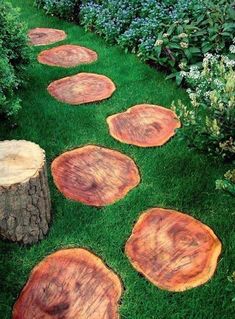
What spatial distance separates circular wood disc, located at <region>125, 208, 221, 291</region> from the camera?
3344mm

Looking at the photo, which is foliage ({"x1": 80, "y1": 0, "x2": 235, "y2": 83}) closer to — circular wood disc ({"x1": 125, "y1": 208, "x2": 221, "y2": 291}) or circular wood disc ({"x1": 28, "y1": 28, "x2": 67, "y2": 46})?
circular wood disc ({"x1": 28, "y1": 28, "x2": 67, "y2": 46})

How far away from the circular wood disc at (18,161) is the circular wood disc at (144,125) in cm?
136

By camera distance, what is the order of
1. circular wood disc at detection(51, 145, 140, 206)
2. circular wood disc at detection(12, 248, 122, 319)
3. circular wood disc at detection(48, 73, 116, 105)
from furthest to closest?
circular wood disc at detection(48, 73, 116, 105) < circular wood disc at detection(51, 145, 140, 206) < circular wood disc at detection(12, 248, 122, 319)

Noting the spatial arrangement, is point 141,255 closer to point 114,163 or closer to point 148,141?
point 114,163

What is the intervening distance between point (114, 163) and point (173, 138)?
2.35ft

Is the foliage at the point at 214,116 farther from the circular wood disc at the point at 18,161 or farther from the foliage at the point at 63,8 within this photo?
the foliage at the point at 63,8

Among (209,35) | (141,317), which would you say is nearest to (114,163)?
(141,317)

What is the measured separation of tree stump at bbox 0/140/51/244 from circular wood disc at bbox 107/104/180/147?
55.1 inches

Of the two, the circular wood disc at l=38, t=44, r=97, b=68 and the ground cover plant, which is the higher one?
the ground cover plant

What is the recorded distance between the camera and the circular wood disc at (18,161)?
3287 mm

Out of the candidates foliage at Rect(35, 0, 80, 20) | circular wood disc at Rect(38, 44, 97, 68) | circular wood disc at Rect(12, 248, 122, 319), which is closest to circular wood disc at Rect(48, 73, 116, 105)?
circular wood disc at Rect(38, 44, 97, 68)

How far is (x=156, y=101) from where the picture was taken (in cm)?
541

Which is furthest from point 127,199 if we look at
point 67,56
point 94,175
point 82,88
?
point 67,56

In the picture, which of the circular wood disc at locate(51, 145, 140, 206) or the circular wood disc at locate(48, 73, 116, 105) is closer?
the circular wood disc at locate(51, 145, 140, 206)
